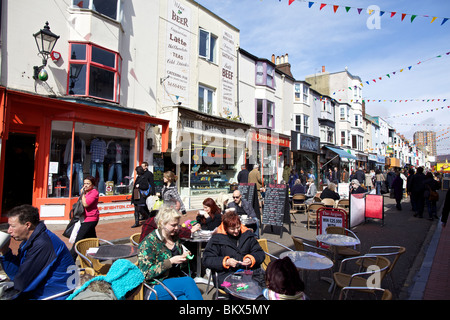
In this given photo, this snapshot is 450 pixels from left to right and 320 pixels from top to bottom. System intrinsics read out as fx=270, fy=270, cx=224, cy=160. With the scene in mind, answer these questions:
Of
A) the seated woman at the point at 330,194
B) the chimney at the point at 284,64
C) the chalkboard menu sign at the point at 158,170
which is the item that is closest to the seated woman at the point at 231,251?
the seated woman at the point at 330,194

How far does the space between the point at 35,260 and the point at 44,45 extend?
8.20 m

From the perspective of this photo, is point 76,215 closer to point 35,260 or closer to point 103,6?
point 35,260

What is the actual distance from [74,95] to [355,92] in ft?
110

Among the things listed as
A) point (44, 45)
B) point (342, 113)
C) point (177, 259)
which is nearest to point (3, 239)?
point (177, 259)

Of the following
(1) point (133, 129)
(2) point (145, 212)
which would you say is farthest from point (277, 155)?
(2) point (145, 212)

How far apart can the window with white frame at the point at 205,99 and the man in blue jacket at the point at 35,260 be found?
1166 centimetres

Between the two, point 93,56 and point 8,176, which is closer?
point 8,176

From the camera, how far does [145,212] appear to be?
8594mm

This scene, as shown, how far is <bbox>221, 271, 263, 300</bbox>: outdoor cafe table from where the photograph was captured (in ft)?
8.89

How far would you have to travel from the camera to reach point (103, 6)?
33.1 ft

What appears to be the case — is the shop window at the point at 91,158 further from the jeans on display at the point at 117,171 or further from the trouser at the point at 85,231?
the trouser at the point at 85,231

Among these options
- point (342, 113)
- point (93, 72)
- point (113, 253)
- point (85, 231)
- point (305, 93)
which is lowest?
point (113, 253)

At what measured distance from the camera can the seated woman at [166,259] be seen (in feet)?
9.41
